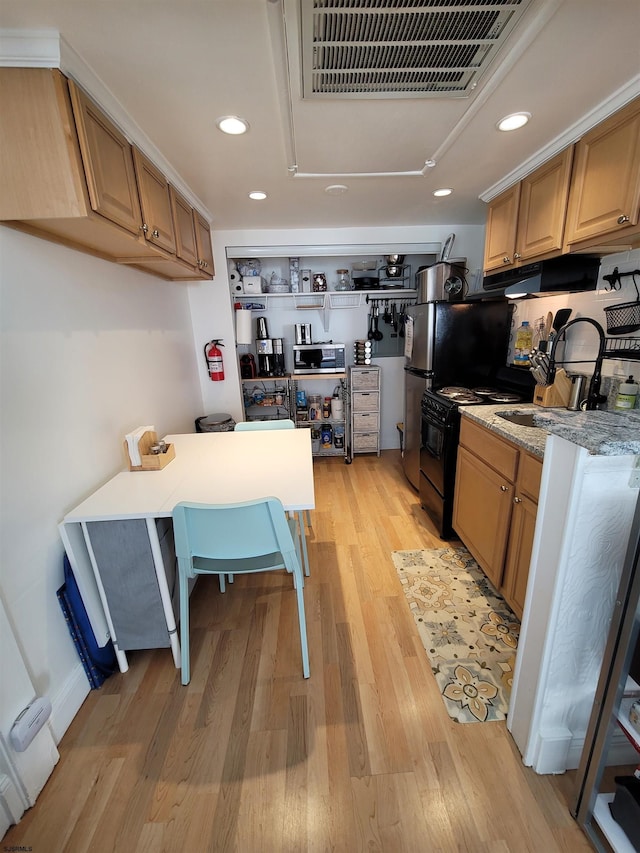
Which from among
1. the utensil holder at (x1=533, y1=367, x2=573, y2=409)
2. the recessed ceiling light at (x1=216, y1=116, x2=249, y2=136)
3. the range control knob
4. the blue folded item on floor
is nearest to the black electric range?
the utensil holder at (x1=533, y1=367, x2=573, y2=409)

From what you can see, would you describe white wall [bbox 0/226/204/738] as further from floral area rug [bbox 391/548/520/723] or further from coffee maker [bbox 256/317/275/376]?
coffee maker [bbox 256/317/275/376]

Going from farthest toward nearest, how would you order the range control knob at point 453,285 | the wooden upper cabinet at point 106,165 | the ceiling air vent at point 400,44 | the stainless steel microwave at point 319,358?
1. the stainless steel microwave at point 319,358
2. the range control knob at point 453,285
3. the wooden upper cabinet at point 106,165
4. the ceiling air vent at point 400,44

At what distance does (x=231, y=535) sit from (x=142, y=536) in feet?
1.20

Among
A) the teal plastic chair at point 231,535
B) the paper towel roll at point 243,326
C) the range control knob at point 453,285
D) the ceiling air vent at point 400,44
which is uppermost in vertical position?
the ceiling air vent at point 400,44

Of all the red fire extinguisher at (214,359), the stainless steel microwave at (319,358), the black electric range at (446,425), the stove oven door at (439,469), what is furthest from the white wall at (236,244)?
the stove oven door at (439,469)

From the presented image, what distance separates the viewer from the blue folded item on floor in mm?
1320

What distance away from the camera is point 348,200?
2396 millimetres

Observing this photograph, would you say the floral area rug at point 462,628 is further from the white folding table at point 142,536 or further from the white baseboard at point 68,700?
the white baseboard at point 68,700

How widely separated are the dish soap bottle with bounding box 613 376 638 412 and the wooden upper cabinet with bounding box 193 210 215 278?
261cm

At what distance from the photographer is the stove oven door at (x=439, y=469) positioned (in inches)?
85.7

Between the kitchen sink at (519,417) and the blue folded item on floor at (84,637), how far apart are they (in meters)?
2.08

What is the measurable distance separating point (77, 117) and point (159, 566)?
1.58 metres

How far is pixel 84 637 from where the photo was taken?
1384 mm

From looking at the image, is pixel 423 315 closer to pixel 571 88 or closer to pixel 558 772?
pixel 571 88
